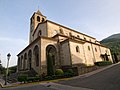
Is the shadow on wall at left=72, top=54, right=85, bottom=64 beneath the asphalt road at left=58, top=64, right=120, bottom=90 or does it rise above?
above

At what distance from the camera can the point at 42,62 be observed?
20.0 m

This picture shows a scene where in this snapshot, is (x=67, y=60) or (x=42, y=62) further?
(x=67, y=60)

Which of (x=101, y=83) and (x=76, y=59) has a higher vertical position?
(x=76, y=59)

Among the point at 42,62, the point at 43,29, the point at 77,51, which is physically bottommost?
the point at 42,62

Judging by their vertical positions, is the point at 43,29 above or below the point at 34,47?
above

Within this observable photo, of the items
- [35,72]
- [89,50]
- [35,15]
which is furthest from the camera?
[35,15]

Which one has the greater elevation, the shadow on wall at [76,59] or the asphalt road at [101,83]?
the shadow on wall at [76,59]

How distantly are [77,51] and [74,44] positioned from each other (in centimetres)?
192

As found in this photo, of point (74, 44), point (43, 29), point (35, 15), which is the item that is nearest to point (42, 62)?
point (74, 44)

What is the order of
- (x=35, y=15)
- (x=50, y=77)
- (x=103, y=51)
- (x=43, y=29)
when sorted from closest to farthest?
(x=50, y=77)
(x=43, y=29)
(x=35, y=15)
(x=103, y=51)

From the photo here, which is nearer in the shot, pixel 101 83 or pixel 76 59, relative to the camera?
pixel 101 83

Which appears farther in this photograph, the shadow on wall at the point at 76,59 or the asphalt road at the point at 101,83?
the shadow on wall at the point at 76,59

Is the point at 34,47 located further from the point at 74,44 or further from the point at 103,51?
the point at 103,51

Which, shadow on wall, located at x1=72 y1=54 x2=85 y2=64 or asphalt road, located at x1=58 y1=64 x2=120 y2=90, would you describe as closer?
asphalt road, located at x1=58 y1=64 x2=120 y2=90
